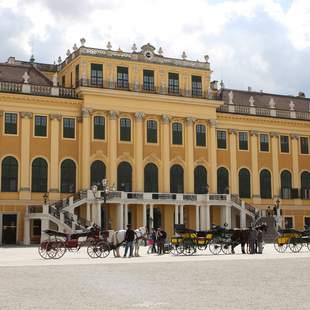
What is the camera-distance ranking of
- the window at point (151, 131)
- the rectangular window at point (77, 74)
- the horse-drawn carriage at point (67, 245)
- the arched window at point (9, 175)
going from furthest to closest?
the window at point (151, 131) → the rectangular window at point (77, 74) → the arched window at point (9, 175) → the horse-drawn carriage at point (67, 245)

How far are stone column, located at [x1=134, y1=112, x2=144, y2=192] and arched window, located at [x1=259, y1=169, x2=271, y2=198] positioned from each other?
1220cm

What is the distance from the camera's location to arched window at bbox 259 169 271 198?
59656 millimetres

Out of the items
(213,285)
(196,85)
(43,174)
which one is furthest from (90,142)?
(213,285)


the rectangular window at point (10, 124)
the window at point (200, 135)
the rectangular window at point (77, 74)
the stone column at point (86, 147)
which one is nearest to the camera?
the rectangular window at point (10, 124)

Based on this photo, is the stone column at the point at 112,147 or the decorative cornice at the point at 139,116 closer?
the stone column at the point at 112,147

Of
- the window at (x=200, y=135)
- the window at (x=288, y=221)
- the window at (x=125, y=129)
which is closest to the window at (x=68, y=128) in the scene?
the window at (x=125, y=129)

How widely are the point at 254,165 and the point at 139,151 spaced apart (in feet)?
38.6

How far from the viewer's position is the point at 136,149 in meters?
54.1

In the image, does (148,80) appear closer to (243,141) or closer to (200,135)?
(200,135)

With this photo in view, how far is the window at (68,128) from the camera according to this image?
172 ft

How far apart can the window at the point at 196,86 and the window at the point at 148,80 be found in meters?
4.00

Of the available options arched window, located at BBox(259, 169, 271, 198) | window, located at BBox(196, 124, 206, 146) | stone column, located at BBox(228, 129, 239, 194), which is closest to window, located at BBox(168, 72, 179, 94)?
window, located at BBox(196, 124, 206, 146)

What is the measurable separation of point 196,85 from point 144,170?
9312 mm

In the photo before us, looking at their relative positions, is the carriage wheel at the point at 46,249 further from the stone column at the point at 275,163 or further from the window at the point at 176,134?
the stone column at the point at 275,163
